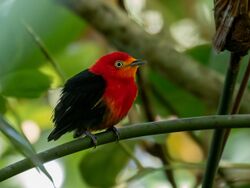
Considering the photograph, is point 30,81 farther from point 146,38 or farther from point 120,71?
point 146,38

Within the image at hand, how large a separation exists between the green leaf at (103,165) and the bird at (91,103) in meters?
0.24

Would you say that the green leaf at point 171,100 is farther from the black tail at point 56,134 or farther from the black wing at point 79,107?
the black tail at point 56,134

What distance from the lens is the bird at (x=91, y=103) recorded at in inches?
94.8

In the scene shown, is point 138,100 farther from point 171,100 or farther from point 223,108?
point 223,108

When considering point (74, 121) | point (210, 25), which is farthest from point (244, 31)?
point (210, 25)

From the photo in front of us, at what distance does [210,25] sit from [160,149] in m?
1.58

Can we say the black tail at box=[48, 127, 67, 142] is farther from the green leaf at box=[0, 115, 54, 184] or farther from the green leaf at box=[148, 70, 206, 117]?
the green leaf at box=[148, 70, 206, 117]

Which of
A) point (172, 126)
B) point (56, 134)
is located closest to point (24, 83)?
point (56, 134)

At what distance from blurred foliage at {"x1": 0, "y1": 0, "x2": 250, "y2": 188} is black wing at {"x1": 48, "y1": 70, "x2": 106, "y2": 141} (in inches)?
3.8

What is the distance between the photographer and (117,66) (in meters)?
3.04

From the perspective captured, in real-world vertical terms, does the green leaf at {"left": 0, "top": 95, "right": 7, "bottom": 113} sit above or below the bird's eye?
above

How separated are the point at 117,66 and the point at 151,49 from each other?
552mm

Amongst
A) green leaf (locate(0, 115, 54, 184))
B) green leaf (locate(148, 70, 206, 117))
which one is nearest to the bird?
green leaf (locate(148, 70, 206, 117))

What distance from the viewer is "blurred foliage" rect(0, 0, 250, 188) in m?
2.45
